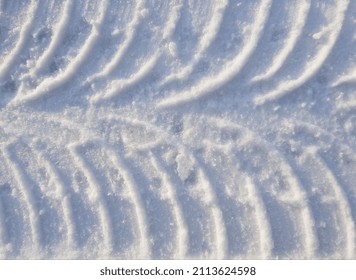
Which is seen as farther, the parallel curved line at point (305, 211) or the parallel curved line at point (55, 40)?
the parallel curved line at point (55, 40)

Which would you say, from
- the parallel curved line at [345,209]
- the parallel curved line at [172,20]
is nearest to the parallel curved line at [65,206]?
the parallel curved line at [172,20]

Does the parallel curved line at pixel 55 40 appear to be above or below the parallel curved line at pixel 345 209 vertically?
above

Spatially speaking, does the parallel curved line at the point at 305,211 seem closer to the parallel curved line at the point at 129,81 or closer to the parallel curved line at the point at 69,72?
the parallel curved line at the point at 129,81

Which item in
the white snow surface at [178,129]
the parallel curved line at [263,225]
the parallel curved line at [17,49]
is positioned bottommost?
the parallel curved line at [263,225]

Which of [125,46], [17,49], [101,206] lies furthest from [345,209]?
[17,49]

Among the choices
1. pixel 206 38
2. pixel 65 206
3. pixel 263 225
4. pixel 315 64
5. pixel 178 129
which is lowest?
pixel 263 225

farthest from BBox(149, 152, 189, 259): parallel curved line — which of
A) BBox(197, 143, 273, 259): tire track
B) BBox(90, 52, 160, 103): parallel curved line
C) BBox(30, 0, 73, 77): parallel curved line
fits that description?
BBox(30, 0, 73, 77): parallel curved line

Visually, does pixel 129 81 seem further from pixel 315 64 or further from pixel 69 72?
pixel 315 64
